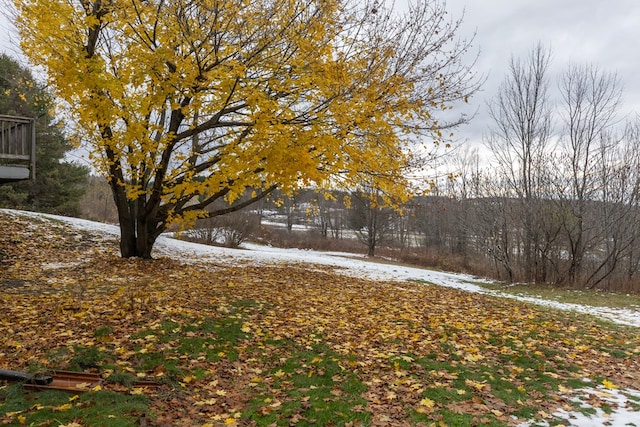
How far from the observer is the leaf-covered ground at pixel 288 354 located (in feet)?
13.2

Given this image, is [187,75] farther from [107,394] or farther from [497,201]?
[497,201]

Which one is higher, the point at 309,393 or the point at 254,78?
the point at 254,78

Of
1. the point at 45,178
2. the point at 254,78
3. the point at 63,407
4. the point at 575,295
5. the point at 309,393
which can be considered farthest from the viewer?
the point at 45,178

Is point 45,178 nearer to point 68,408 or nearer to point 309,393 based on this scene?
point 68,408

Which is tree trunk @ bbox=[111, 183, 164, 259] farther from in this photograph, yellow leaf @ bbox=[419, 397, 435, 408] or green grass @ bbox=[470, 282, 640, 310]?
green grass @ bbox=[470, 282, 640, 310]

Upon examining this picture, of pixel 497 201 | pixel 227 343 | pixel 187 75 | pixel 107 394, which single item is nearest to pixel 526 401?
pixel 227 343

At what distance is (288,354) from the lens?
561cm

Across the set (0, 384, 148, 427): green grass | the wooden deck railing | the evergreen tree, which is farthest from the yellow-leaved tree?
the evergreen tree

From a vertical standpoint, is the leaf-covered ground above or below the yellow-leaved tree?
below

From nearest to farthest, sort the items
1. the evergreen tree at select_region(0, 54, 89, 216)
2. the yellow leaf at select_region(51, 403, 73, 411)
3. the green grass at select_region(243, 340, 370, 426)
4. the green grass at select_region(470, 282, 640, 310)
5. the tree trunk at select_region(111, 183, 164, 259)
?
1. the yellow leaf at select_region(51, 403, 73, 411)
2. the green grass at select_region(243, 340, 370, 426)
3. the tree trunk at select_region(111, 183, 164, 259)
4. the green grass at select_region(470, 282, 640, 310)
5. the evergreen tree at select_region(0, 54, 89, 216)

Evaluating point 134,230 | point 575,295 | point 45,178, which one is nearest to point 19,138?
point 134,230

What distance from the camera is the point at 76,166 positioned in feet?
92.0

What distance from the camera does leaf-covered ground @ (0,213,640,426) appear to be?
159 inches

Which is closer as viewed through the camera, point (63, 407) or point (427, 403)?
point (63, 407)
